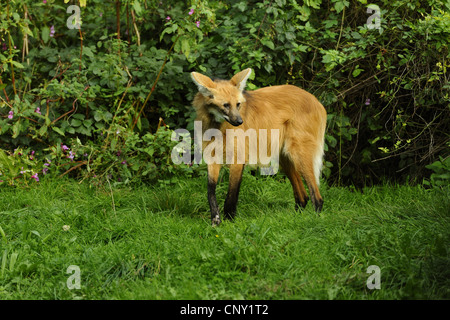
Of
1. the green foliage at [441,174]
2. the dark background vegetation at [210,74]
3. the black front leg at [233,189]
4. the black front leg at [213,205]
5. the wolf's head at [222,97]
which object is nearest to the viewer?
the wolf's head at [222,97]

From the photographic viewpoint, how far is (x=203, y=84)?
3736 mm

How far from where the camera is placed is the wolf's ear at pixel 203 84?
3.73 metres

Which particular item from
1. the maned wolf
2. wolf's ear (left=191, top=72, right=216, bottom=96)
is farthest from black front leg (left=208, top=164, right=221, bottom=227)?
wolf's ear (left=191, top=72, right=216, bottom=96)

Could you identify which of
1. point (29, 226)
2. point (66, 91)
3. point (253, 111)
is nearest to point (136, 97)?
point (66, 91)

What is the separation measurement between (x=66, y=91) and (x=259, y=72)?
1.93m

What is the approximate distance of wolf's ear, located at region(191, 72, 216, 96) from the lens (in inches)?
147

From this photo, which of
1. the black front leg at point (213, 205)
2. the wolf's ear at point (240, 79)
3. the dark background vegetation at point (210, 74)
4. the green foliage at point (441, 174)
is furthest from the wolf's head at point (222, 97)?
the green foliage at point (441, 174)

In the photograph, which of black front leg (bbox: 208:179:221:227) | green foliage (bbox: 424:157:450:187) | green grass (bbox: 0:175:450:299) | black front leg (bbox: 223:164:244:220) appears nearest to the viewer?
green grass (bbox: 0:175:450:299)

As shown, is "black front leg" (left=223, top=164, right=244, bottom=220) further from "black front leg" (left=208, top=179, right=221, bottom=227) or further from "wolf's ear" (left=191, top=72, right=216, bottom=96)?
"wolf's ear" (left=191, top=72, right=216, bottom=96)

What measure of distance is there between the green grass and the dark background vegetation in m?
0.77

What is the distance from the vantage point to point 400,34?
194 inches

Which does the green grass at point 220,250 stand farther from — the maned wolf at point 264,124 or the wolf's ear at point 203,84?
the wolf's ear at point 203,84

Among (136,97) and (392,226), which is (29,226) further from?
(392,226)

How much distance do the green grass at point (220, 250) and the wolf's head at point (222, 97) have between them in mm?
774
